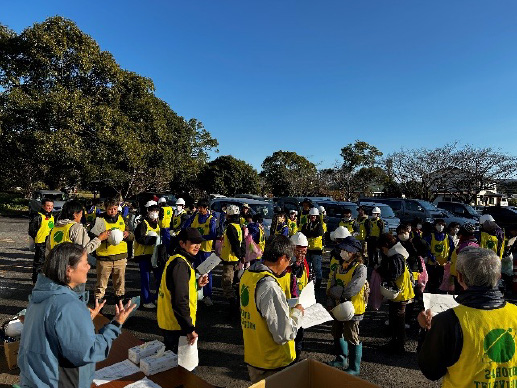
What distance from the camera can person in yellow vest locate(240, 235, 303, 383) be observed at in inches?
97.6

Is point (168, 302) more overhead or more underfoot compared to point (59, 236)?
more underfoot

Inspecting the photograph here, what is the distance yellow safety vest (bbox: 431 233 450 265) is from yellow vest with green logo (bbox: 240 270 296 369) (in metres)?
5.86

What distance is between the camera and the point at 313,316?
305 centimetres

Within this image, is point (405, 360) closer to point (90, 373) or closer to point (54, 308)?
point (90, 373)

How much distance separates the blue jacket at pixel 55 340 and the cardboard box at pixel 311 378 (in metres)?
1.01

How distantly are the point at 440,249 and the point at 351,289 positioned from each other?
4514mm

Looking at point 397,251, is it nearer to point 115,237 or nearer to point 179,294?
point 179,294

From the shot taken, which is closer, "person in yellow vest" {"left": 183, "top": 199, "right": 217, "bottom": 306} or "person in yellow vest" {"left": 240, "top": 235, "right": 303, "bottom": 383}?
"person in yellow vest" {"left": 240, "top": 235, "right": 303, "bottom": 383}

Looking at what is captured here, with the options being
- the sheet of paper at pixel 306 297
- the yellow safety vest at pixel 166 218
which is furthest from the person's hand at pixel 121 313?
the yellow safety vest at pixel 166 218

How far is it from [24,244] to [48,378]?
13.2 metres

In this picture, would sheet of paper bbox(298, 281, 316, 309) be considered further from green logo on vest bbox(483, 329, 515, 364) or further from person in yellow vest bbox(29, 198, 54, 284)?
person in yellow vest bbox(29, 198, 54, 284)

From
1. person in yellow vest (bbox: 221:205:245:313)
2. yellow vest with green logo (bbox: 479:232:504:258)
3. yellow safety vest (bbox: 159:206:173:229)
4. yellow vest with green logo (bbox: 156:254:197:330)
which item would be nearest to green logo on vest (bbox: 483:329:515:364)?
yellow vest with green logo (bbox: 156:254:197:330)

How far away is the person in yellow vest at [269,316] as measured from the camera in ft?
8.13

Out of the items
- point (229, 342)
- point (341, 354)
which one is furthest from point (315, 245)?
point (341, 354)
